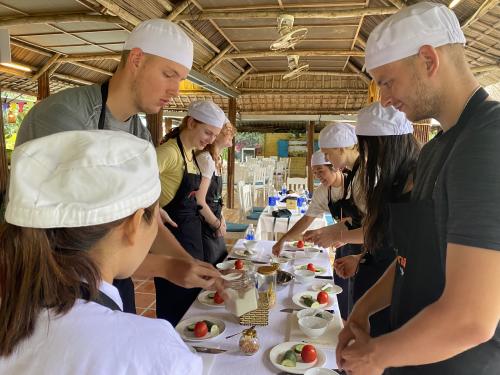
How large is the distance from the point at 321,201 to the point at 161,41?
203 centimetres

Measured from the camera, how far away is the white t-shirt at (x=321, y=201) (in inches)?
125

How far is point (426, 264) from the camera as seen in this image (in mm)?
982

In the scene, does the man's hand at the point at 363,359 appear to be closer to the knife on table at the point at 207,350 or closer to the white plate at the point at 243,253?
the knife on table at the point at 207,350

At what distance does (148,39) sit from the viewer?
164cm

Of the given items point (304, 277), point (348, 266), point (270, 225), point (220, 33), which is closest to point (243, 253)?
point (304, 277)

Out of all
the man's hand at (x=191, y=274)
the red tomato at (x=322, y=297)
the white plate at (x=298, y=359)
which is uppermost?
the man's hand at (x=191, y=274)

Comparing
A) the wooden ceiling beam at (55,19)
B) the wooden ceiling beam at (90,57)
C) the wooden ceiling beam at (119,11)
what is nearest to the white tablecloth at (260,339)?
the wooden ceiling beam at (119,11)

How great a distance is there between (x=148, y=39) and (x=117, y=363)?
138 centimetres

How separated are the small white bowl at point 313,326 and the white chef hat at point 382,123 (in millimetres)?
852

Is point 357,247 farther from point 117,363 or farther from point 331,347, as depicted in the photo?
point 117,363

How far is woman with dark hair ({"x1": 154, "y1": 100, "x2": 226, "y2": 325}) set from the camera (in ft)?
7.50

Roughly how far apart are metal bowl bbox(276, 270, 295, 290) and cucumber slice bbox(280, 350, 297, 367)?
0.76 meters

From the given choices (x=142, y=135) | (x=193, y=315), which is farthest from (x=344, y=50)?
(x=193, y=315)

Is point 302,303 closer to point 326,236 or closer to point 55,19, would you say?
point 326,236
